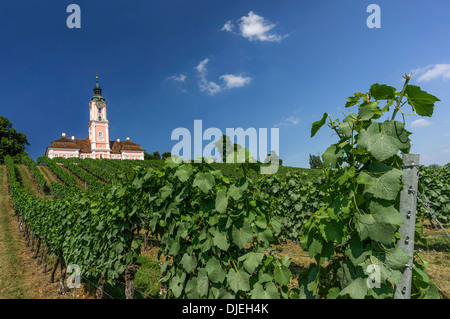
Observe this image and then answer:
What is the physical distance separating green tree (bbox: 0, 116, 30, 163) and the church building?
12.7 m

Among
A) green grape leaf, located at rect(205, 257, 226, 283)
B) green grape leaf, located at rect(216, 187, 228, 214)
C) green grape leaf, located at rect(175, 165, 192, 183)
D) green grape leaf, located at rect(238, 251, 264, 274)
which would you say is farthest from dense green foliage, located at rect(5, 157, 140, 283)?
green grape leaf, located at rect(238, 251, 264, 274)

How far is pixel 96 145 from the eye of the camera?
78500 millimetres

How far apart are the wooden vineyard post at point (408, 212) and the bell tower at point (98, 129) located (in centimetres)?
8328

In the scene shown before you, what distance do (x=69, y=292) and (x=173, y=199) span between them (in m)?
5.98

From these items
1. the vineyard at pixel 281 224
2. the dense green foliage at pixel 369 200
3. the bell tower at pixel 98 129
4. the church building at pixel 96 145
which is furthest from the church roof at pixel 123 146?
the dense green foliage at pixel 369 200

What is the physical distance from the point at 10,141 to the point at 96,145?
933 inches

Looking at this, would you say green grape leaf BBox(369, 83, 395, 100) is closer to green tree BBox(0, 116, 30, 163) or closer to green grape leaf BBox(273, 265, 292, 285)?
green grape leaf BBox(273, 265, 292, 285)

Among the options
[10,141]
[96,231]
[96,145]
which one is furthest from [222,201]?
[96,145]

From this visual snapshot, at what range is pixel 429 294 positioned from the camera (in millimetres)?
1504

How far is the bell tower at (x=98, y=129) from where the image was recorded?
258 feet

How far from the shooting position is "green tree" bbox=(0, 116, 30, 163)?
55.1 metres

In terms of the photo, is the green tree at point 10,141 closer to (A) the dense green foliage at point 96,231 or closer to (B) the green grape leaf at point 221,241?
(A) the dense green foliage at point 96,231

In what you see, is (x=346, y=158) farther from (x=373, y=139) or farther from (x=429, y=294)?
(x=429, y=294)
